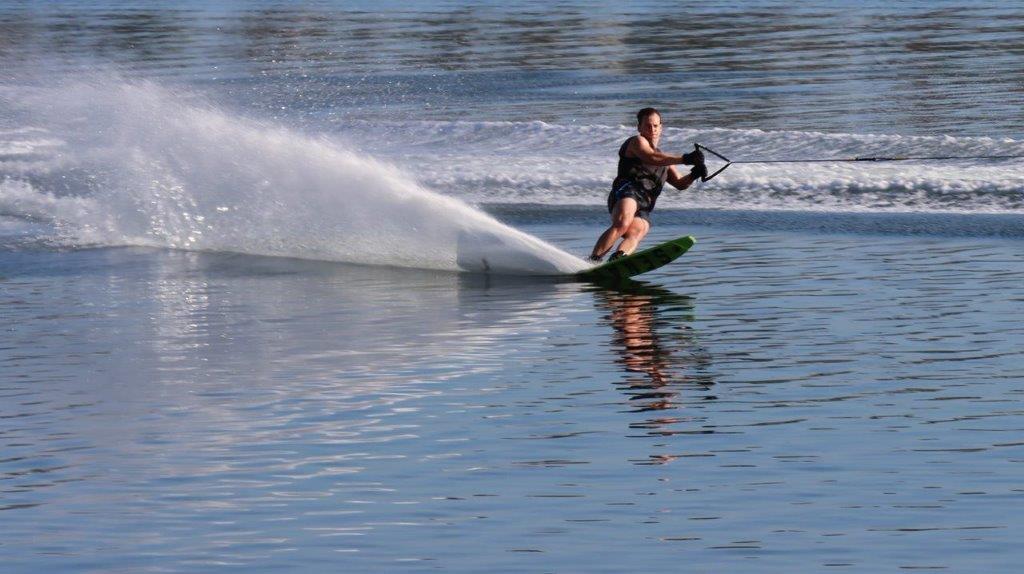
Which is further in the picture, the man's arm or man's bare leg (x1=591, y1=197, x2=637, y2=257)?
the man's arm

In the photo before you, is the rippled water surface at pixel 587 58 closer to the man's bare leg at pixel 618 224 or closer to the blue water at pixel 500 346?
the blue water at pixel 500 346

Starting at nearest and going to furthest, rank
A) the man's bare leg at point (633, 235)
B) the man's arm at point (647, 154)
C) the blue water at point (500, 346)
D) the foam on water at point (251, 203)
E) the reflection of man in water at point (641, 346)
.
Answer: the blue water at point (500, 346), the reflection of man in water at point (641, 346), the man's bare leg at point (633, 235), the man's arm at point (647, 154), the foam on water at point (251, 203)

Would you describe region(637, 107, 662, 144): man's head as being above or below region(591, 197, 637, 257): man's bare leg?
above

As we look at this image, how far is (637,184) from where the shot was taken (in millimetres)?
13258

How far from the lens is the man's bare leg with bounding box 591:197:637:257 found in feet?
42.5

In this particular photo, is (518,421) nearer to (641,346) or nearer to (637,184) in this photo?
(641,346)

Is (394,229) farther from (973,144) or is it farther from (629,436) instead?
(973,144)

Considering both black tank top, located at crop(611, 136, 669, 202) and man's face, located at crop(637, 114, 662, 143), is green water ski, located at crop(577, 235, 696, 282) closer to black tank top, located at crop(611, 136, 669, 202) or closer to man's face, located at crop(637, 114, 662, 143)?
black tank top, located at crop(611, 136, 669, 202)

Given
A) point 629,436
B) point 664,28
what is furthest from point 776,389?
point 664,28

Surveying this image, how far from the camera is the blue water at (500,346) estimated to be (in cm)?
652

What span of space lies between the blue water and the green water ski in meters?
0.12

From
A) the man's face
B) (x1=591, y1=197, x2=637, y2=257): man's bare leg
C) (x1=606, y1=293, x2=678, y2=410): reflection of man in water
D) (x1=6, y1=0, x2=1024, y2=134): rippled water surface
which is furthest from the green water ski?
(x1=6, y1=0, x2=1024, y2=134): rippled water surface

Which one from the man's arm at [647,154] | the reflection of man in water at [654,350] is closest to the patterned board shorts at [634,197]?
the man's arm at [647,154]

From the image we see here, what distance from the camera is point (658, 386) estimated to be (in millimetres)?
8867
